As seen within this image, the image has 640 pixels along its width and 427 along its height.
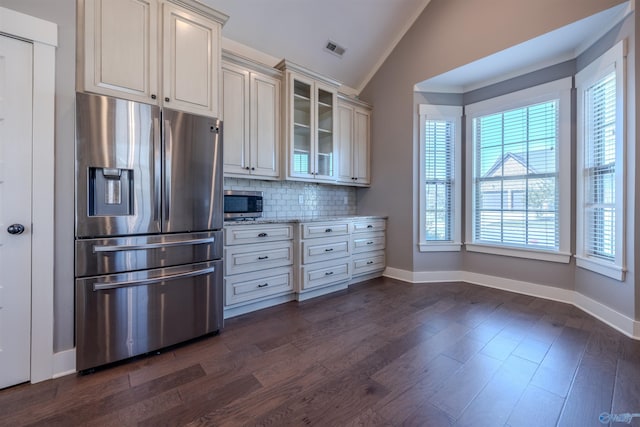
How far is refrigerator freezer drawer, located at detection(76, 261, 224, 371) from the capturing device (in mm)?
1719

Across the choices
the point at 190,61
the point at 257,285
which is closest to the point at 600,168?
the point at 257,285

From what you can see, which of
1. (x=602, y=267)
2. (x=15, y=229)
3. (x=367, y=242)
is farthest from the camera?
(x=367, y=242)

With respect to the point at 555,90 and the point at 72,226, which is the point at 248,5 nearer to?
the point at 72,226

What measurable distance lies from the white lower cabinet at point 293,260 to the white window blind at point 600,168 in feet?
7.29

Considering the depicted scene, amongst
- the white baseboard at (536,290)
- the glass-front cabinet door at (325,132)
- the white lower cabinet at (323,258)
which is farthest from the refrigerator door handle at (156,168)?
the white baseboard at (536,290)

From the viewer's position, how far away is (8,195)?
1590 millimetres

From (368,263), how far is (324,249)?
885 millimetres

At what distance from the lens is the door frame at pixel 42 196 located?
164 centimetres

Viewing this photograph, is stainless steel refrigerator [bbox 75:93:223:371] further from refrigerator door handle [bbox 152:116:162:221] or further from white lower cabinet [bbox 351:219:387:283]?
white lower cabinet [bbox 351:219:387:283]

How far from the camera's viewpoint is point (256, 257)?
106 inches

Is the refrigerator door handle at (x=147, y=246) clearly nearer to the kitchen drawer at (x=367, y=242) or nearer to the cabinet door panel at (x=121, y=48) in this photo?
the cabinet door panel at (x=121, y=48)

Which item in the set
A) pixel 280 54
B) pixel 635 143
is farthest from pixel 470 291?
pixel 280 54

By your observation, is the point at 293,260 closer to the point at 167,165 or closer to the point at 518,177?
the point at 167,165

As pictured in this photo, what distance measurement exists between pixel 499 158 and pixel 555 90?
0.85 meters
